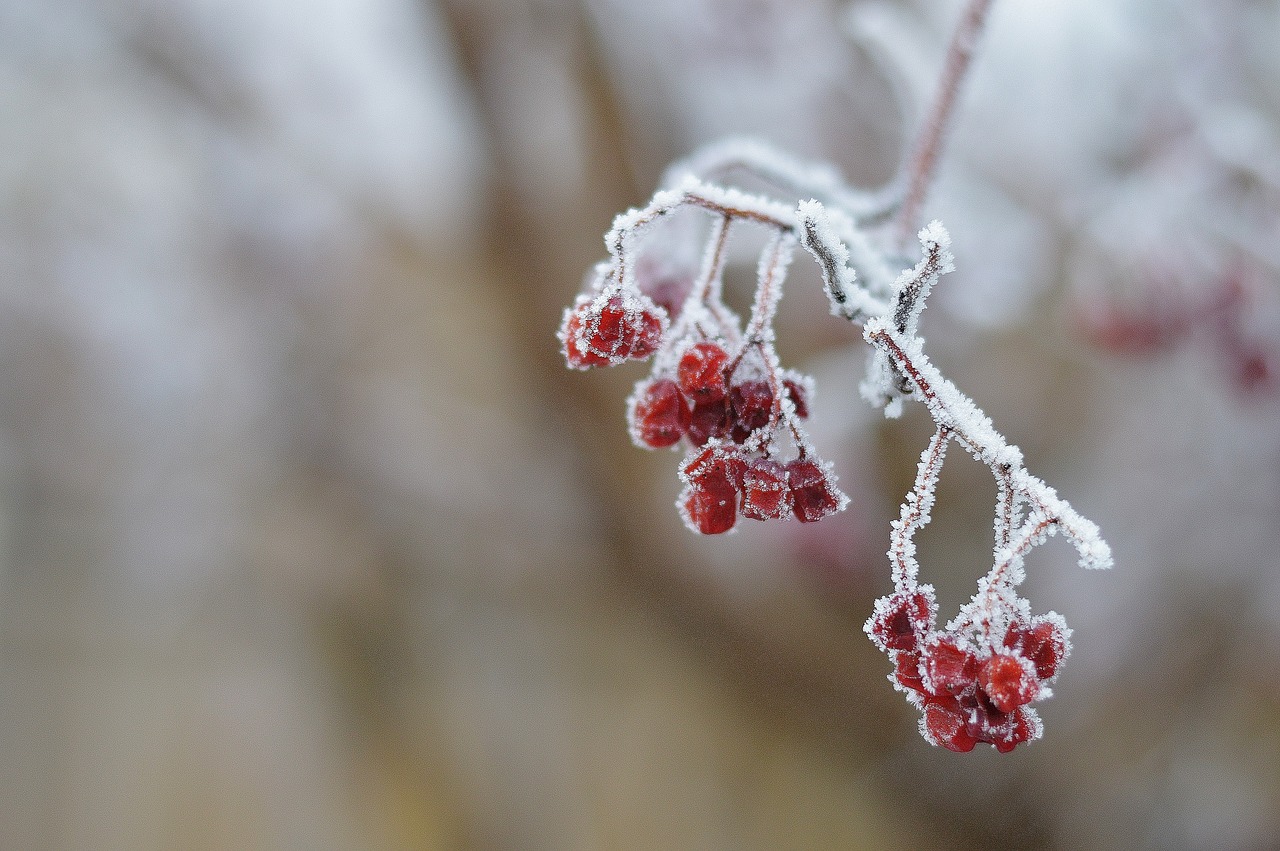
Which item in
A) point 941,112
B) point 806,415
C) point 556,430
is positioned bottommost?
point 806,415

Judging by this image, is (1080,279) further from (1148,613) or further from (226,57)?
(226,57)

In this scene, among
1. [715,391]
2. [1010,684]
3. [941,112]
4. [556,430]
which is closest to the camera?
[1010,684]

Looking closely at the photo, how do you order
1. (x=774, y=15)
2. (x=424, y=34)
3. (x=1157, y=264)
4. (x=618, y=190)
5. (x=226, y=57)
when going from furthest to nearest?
(x=774, y=15) → (x=226, y=57) → (x=618, y=190) → (x=424, y=34) → (x=1157, y=264)

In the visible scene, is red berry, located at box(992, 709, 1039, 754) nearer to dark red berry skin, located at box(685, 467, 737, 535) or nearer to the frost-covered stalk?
the frost-covered stalk

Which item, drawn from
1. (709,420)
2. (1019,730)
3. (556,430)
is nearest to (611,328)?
(709,420)

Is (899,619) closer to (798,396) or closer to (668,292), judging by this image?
(798,396)

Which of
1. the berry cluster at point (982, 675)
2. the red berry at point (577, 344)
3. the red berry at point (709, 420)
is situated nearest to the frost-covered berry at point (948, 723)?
the berry cluster at point (982, 675)

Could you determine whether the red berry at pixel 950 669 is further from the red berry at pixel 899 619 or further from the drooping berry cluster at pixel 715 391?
the drooping berry cluster at pixel 715 391

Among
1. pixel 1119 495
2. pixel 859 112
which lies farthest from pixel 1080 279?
pixel 1119 495
